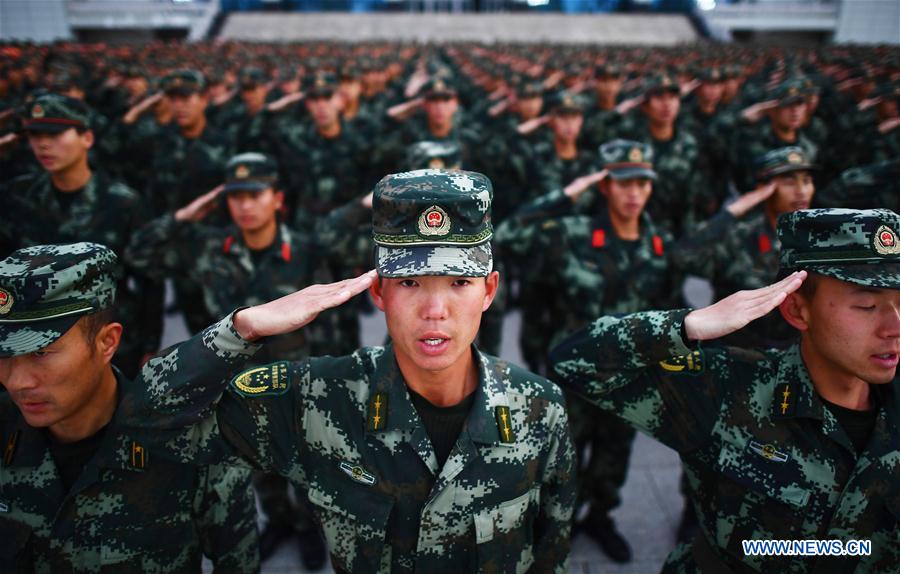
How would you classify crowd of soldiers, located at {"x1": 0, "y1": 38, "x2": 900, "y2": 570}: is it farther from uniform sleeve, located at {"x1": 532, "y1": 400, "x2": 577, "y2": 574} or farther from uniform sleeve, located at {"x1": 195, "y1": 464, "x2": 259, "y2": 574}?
uniform sleeve, located at {"x1": 532, "y1": 400, "x2": 577, "y2": 574}

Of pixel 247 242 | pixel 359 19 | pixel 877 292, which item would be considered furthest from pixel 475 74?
pixel 359 19

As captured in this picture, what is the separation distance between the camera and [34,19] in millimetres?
29391

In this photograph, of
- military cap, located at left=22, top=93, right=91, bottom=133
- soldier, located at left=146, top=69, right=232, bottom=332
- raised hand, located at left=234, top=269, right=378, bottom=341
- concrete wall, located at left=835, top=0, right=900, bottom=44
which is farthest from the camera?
concrete wall, located at left=835, top=0, right=900, bottom=44

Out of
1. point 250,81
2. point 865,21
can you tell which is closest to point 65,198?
point 250,81

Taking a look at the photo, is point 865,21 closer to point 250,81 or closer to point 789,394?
point 250,81

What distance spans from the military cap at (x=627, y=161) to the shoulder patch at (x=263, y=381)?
Answer: 8.45 ft

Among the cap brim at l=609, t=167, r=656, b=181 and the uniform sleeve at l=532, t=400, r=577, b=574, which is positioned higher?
the cap brim at l=609, t=167, r=656, b=181

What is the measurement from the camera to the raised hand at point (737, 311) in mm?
1726

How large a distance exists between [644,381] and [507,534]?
70 centimetres

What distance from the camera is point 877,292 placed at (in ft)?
5.86

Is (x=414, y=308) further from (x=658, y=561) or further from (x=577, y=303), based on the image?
(x=658, y=561)

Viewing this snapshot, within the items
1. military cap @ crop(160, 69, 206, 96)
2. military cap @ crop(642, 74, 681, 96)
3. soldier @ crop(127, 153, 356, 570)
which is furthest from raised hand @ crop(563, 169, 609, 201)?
military cap @ crop(160, 69, 206, 96)

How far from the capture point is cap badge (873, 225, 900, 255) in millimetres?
1781

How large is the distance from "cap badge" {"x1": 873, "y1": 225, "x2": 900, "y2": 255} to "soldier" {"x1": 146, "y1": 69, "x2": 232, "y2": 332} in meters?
5.57
